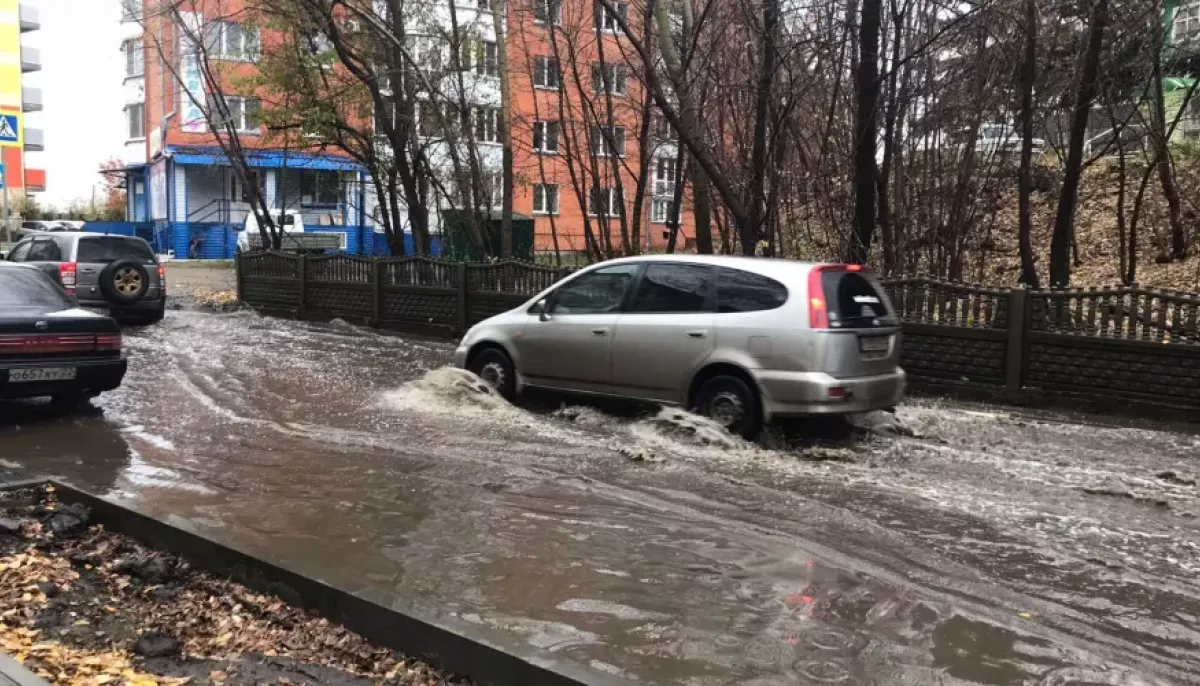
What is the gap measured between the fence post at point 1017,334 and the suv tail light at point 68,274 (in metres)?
14.8

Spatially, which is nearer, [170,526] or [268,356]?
[170,526]

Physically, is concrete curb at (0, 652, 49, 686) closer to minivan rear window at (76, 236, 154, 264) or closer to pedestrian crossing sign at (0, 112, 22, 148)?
minivan rear window at (76, 236, 154, 264)

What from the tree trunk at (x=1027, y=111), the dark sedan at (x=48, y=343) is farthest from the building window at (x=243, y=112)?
the tree trunk at (x=1027, y=111)

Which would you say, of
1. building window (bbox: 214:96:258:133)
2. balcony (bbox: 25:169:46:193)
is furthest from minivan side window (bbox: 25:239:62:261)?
balcony (bbox: 25:169:46:193)

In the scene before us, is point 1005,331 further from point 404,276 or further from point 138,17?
point 138,17

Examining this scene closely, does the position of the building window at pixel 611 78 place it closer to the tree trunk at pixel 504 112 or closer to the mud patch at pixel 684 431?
the tree trunk at pixel 504 112

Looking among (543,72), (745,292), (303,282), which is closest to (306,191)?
(543,72)

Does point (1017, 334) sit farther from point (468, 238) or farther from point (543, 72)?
point (543, 72)

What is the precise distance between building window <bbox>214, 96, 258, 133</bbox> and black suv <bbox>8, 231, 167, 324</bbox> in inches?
173

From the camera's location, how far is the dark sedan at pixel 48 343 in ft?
27.7

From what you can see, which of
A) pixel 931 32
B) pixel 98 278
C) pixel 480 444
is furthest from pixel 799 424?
pixel 98 278

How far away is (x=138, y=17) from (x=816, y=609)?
21604mm

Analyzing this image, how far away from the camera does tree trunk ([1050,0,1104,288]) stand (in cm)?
1184

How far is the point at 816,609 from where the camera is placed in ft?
15.1
